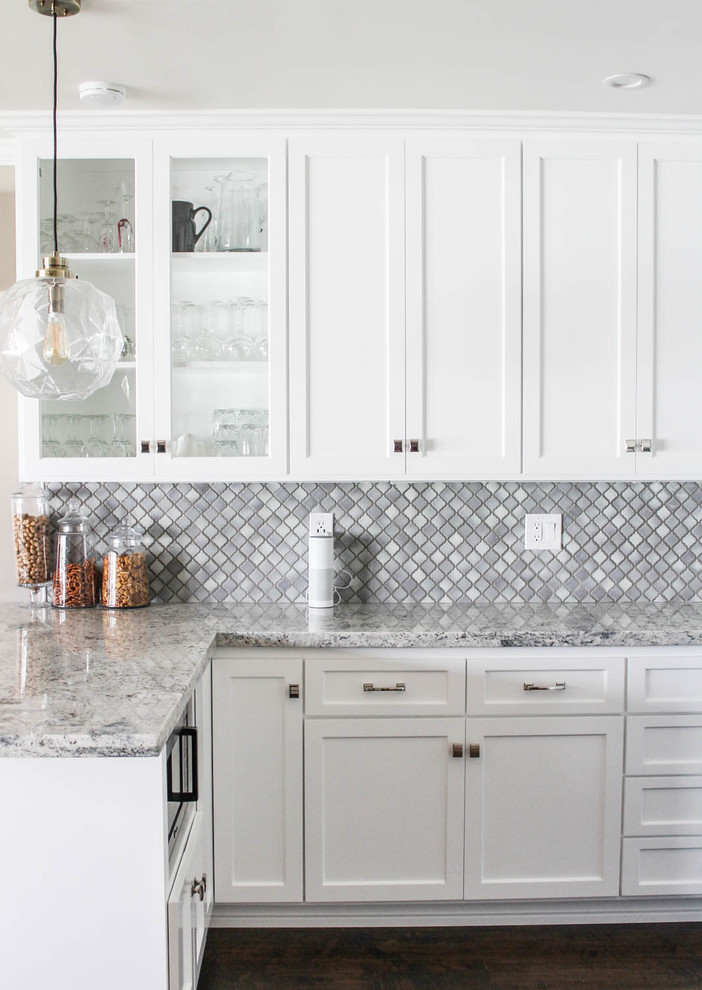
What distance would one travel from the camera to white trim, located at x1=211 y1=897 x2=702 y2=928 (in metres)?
2.61

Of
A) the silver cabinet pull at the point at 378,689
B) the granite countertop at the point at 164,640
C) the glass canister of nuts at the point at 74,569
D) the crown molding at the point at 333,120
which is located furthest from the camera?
the glass canister of nuts at the point at 74,569

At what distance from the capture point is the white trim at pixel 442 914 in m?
2.61

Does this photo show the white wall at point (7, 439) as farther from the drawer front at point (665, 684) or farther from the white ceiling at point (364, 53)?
the drawer front at point (665, 684)

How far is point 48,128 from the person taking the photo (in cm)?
270

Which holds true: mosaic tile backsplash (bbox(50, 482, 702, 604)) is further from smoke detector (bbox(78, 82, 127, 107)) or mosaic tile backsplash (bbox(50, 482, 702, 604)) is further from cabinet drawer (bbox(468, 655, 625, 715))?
smoke detector (bbox(78, 82, 127, 107))

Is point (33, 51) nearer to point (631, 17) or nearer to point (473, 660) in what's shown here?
point (631, 17)

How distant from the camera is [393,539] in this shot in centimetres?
306

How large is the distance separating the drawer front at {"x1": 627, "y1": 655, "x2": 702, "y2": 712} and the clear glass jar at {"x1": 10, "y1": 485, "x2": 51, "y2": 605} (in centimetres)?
184

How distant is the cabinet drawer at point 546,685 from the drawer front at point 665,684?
4 cm

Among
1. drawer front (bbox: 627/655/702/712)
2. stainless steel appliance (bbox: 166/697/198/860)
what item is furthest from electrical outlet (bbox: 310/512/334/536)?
stainless steel appliance (bbox: 166/697/198/860)

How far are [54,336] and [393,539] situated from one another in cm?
155

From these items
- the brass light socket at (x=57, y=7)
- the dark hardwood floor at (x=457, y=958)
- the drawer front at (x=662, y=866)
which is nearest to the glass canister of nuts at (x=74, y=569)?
the dark hardwood floor at (x=457, y=958)

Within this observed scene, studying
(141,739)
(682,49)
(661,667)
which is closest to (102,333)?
(141,739)

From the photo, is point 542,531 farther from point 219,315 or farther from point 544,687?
point 219,315
